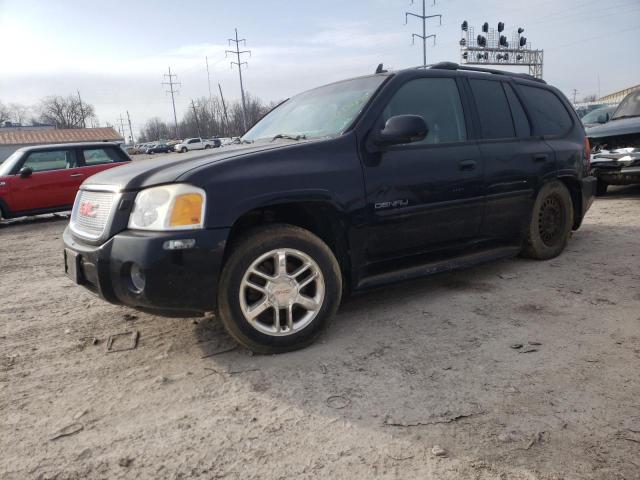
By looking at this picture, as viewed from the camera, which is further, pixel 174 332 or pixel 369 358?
pixel 174 332

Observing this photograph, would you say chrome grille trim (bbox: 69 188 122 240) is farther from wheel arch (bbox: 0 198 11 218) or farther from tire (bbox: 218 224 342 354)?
wheel arch (bbox: 0 198 11 218)

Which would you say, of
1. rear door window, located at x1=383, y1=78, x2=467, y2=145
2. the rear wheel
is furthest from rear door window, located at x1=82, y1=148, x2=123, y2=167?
the rear wheel

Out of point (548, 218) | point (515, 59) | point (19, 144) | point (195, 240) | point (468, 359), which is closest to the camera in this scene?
point (195, 240)

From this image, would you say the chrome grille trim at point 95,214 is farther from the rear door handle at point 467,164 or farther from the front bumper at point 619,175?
the front bumper at point 619,175

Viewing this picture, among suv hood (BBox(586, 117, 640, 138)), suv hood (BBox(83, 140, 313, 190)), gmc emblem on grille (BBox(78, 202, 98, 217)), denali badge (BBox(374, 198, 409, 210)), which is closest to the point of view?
suv hood (BBox(83, 140, 313, 190))

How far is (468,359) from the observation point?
2.70 metres

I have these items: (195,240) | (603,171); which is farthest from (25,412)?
(603,171)

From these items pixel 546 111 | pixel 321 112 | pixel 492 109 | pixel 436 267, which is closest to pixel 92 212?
pixel 321 112

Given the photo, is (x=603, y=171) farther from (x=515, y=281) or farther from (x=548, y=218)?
(x=515, y=281)

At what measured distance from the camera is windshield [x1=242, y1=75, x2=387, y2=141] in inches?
132

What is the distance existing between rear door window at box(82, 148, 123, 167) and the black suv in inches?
279

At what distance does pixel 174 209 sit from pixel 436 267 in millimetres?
1973

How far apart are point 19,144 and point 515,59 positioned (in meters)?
56.4

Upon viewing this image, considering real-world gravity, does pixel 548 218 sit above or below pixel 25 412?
above
